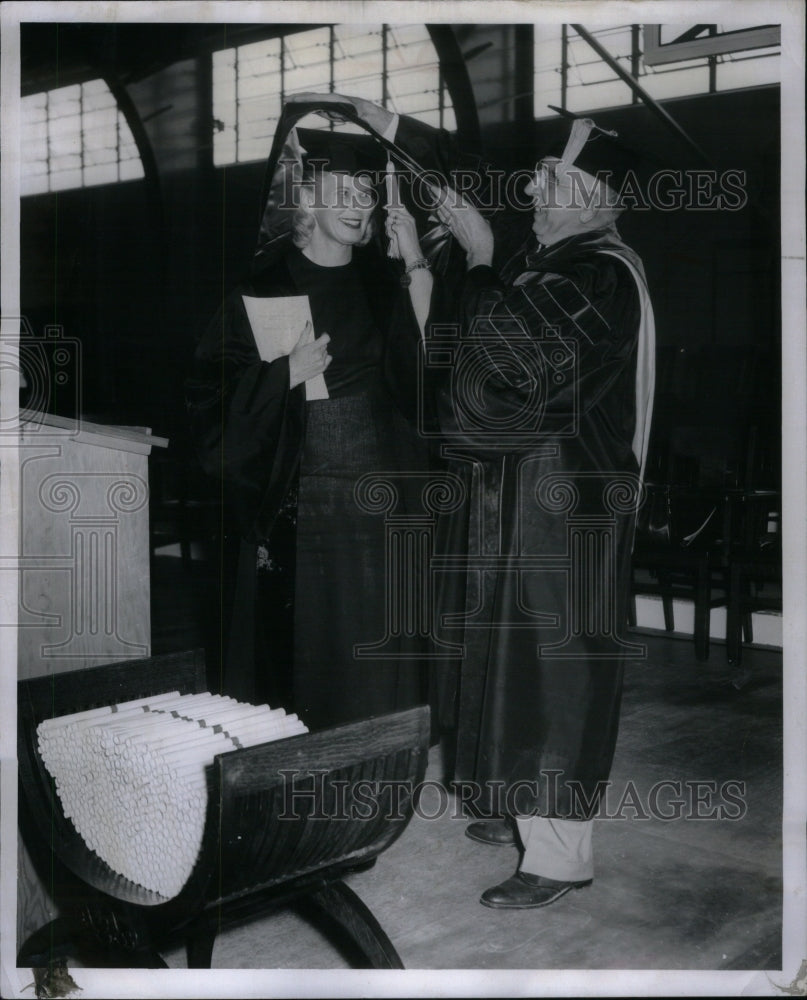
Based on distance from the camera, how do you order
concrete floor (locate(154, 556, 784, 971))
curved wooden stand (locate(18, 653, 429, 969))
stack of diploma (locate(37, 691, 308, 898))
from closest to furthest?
curved wooden stand (locate(18, 653, 429, 969)), stack of diploma (locate(37, 691, 308, 898)), concrete floor (locate(154, 556, 784, 971))

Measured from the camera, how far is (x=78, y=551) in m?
2.28

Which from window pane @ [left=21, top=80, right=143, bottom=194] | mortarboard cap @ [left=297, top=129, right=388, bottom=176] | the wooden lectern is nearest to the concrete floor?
the wooden lectern

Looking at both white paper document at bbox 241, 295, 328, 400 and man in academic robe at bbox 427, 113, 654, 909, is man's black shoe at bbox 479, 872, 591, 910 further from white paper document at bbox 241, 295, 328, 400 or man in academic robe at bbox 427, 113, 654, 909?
white paper document at bbox 241, 295, 328, 400

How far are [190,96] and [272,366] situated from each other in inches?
27.2

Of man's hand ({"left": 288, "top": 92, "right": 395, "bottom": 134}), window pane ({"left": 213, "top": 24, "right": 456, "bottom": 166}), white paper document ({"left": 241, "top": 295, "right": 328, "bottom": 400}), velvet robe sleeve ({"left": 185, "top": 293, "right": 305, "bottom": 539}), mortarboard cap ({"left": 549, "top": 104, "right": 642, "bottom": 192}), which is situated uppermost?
window pane ({"left": 213, "top": 24, "right": 456, "bottom": 166})

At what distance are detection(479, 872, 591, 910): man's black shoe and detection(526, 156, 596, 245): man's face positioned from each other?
1.48 m

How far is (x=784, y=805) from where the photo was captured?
7.27ft

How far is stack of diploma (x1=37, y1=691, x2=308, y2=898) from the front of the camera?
6.06 ft

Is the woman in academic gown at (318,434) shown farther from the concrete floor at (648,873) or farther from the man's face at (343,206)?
the concrete floor at (648,873)

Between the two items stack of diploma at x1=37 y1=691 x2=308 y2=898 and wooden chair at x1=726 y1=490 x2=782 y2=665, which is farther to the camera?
wooden chair at x1=726 y1=490 x2=782 y2=665

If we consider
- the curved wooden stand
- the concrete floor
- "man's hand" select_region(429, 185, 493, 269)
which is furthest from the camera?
"man's hand" select_region(429, 185, 493, 269)

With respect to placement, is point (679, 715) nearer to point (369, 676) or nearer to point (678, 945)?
point (678, 945)
